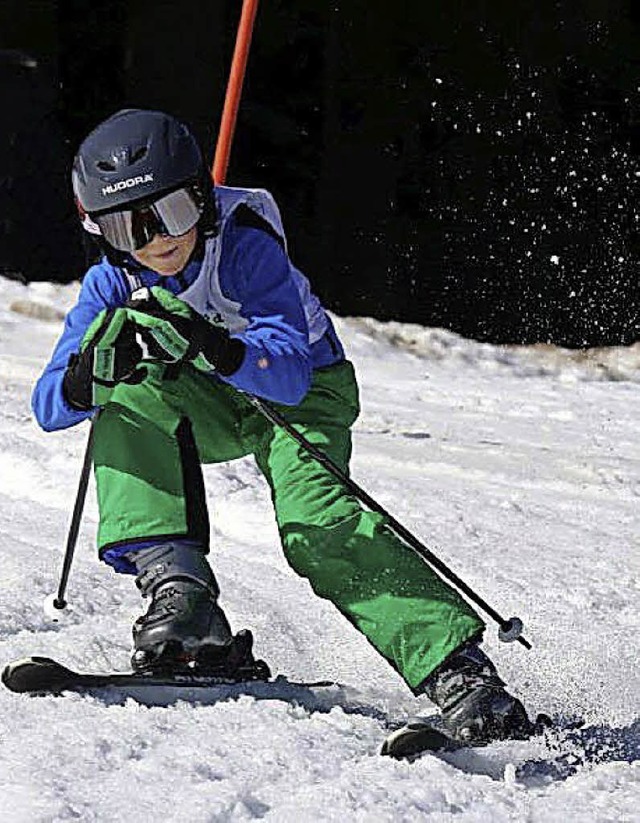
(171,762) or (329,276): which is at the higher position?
(171,762)

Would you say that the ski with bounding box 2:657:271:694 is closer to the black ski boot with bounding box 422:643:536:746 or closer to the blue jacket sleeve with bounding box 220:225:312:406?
the black ski boot with bounding box 422:643:536:746

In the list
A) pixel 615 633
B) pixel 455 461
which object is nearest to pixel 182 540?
pixel 615 633

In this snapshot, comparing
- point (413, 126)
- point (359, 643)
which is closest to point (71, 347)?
point (359, 643)

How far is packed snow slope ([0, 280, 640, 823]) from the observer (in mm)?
2297

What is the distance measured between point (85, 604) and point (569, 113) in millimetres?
5567

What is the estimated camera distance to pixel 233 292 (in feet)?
9.86

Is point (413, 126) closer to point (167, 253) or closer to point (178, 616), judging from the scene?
point (167, 253)

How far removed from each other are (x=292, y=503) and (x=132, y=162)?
0.69m

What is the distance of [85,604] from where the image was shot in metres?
3.32

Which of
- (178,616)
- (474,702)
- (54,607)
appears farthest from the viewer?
(54,607)

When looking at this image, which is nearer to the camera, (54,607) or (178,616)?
(178,616)

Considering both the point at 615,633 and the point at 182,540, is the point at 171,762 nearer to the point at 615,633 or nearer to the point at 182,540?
→ the point at 182,540

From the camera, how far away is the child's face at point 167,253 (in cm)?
286

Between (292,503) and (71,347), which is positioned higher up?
(71,347)
